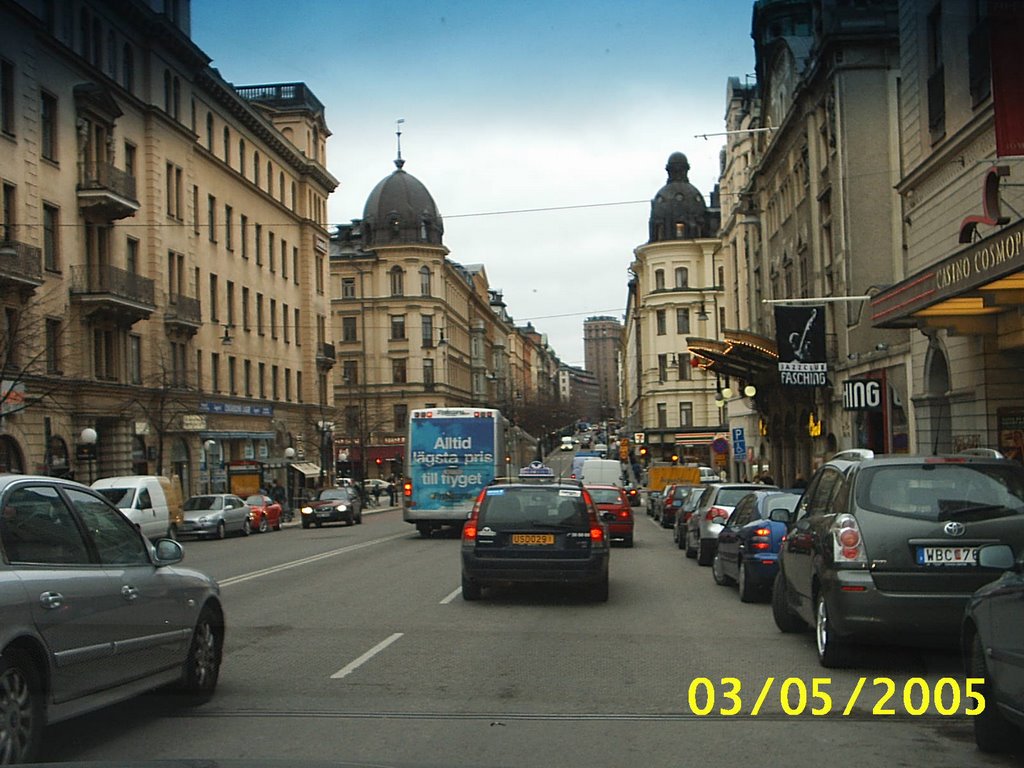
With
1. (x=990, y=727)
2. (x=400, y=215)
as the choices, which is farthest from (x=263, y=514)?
(x=400, y=215)

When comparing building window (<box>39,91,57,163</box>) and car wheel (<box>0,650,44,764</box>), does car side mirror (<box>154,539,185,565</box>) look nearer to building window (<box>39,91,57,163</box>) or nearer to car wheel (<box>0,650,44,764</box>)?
car wheel (<box>0,650,44,764</box>)

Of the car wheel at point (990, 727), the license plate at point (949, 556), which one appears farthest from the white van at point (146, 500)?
the car wheel at point (990, 727)

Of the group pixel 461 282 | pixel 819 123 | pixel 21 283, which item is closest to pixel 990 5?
pixel 819 123

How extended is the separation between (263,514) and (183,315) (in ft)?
32.9

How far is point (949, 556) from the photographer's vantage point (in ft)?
31.1

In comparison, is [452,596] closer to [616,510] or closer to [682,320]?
[616,510]

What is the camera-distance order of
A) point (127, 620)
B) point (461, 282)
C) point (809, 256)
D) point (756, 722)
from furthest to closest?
point (461, 282)
point (809, 256)
point (756, 722)
point (127, 620)

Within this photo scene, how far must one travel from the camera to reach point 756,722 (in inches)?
320

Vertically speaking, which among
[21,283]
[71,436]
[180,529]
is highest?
[21,283]

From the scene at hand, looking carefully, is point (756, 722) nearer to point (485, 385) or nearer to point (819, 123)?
point (819, 123)

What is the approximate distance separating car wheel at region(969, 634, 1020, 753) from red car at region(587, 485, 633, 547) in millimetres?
19800

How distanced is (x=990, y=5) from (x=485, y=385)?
105637 millimetres

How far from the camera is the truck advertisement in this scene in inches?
1220
